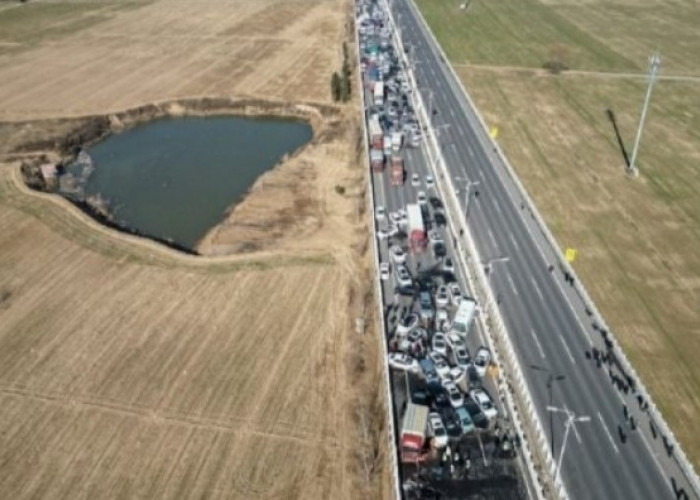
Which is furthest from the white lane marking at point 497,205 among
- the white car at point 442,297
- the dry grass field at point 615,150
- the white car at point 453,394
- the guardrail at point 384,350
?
the white car at point 453,394

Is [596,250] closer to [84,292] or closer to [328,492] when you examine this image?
[328,492]

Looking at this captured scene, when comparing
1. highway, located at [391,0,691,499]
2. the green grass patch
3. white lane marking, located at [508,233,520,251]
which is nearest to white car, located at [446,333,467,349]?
highway, located at [391,0,691,499]

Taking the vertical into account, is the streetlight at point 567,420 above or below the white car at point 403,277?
below

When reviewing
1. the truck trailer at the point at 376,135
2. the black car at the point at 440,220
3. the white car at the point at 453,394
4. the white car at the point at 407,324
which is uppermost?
the truck trailer at the point at 376,135

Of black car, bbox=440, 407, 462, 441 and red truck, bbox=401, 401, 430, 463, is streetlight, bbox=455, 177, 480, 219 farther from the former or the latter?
red truck, bbox=401, 401, 430, 463

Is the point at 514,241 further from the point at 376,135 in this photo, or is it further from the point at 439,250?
the point at 376,135

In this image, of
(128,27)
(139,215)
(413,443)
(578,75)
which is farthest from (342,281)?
(128,27)

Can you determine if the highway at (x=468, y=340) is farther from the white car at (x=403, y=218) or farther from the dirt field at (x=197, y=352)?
the dirt field at (x=197, y=352)
